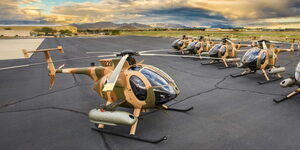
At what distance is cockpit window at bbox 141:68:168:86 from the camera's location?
691cm

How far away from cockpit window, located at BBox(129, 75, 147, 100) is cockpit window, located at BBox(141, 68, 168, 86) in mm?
316

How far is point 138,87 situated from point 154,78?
27.2 inches

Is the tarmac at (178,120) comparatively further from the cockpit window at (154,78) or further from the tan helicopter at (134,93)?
the cockpit window at (154,78)

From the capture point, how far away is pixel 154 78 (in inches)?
275

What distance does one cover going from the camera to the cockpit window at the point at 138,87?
22.4 ft

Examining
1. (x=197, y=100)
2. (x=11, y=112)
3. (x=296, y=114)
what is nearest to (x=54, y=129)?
(x=11, y=112)

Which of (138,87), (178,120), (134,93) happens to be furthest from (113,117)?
(178,120)

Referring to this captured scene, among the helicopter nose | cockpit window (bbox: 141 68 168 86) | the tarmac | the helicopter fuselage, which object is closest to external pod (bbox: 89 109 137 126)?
the tarmac

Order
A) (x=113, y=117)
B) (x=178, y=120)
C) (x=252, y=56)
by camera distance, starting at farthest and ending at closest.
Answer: (x=252, y=56) < (x=178, y=120) < (x=113, y=117)

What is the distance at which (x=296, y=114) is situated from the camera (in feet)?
26.5

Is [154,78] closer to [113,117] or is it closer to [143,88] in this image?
[143,88]

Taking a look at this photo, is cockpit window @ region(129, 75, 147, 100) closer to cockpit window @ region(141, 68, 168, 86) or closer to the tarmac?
cockpit window @ region(141, 68, 168, 86)

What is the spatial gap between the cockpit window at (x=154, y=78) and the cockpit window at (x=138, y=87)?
0.32 metres

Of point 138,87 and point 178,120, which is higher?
point 138,87
